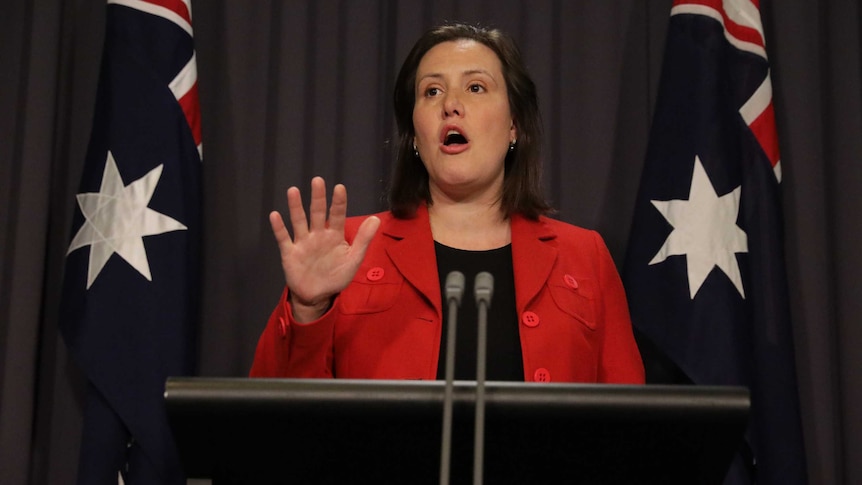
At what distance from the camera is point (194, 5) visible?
10.2 ft

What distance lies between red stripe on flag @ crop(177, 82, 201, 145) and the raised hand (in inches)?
50.0

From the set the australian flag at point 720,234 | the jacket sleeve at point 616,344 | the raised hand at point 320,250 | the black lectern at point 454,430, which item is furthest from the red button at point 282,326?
the australian flag at point 720,234

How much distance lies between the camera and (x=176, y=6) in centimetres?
278

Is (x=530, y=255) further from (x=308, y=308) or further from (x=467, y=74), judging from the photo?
(x=308, y=308)

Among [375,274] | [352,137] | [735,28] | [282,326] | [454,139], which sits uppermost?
[735,28]

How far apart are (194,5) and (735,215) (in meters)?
1.87

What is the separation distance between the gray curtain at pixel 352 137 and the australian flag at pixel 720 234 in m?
0.26

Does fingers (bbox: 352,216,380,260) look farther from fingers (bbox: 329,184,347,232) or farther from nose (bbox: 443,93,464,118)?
nose (bbox: 443,93,464,118)

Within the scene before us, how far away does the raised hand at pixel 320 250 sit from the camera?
160 cm

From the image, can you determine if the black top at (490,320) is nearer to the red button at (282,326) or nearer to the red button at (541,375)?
the red button at (541,375)

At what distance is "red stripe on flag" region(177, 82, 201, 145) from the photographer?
2.76 meters

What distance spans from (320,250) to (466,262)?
2.03ft

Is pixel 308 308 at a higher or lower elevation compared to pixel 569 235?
lower

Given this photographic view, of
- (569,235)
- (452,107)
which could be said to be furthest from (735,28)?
(452,107)
